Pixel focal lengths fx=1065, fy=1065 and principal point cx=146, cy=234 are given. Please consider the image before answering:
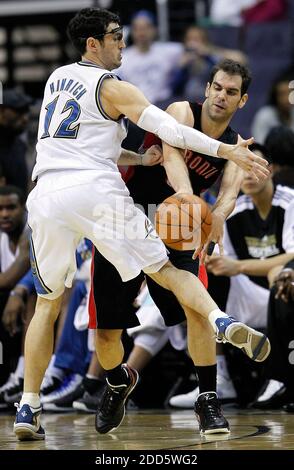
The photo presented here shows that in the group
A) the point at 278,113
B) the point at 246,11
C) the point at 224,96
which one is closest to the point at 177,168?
the point at 224,96

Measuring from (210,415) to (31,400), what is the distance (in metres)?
0.94

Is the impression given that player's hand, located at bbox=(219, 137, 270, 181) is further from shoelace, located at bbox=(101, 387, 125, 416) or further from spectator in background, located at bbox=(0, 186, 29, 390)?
spectator in background, located at bbox=(0, 186, 29, 390)

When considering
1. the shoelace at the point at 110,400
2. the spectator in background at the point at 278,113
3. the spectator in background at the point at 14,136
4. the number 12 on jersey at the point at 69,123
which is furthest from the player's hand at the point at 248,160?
the spectator in background at the point at 278,113

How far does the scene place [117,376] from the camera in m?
6.06

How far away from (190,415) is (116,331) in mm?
1232

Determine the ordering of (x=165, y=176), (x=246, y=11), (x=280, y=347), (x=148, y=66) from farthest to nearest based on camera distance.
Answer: (x=246, y=11)
(x=148, y=66)
(x=280, y=347)
(x=165, y=176)

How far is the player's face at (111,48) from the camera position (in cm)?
575

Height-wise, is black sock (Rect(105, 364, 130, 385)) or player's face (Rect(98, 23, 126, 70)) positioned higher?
player's face (Rect(98, 23, 126, 70))

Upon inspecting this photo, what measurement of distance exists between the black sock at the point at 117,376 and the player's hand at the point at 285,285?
1363 millimetres

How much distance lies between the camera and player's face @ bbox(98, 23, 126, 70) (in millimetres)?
5754

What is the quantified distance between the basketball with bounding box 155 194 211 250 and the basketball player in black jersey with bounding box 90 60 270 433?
6cm

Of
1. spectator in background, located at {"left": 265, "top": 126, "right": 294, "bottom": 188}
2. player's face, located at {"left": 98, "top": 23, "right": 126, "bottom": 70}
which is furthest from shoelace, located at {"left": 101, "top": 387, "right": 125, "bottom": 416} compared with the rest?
spectator in background, located at {"left": 265, "top": 126, "right": 294, "bottom": 188}

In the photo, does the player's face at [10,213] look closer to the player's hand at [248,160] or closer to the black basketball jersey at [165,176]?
the black basketball jersey at [165,176]

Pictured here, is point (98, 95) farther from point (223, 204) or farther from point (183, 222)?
point (223, 204)
